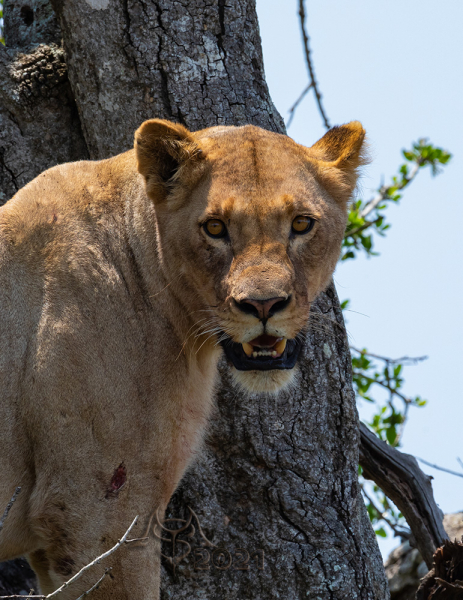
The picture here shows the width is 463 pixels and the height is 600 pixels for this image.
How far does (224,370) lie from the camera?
13.0 ft

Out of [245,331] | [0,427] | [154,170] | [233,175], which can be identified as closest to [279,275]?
[245,331]

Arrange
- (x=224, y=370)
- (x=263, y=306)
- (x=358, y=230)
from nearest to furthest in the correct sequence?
1. (x=263, y=306)
2. (x=224, y=370)
3. (x=358, y=230)

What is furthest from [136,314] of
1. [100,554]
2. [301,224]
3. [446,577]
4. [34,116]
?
[446,577]

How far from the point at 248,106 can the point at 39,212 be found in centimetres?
157

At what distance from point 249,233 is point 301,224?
9.7 inches

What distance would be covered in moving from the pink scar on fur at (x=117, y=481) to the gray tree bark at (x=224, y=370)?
1050 millimetres

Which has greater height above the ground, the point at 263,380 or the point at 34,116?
the point at 34,116

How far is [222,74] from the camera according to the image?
4.15m

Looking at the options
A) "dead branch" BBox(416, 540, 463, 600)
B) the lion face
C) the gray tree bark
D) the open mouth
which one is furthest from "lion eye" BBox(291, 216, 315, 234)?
"dead branch" BBox(416, 540, 463, 600)


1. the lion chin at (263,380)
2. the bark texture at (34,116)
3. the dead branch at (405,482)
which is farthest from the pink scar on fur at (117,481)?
the dead branch at (405,482)

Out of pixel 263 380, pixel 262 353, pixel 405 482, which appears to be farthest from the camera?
pixel 405 482

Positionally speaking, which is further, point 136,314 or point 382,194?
point 382,194

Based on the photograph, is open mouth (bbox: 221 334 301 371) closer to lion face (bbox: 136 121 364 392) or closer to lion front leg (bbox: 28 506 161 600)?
lion face (bbox: 136 121 364 392)

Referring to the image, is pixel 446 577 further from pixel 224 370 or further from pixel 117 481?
pixel 117 481
